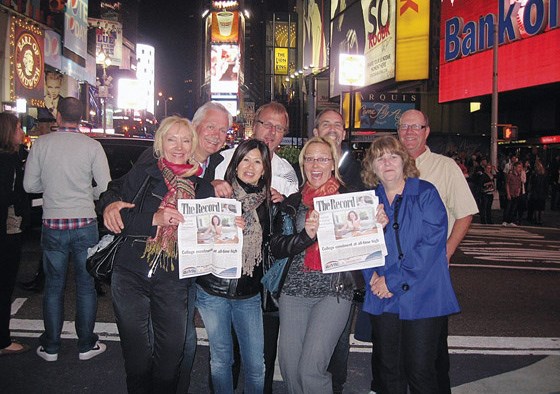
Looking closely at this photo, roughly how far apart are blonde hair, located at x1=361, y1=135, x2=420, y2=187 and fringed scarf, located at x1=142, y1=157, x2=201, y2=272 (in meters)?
1.24

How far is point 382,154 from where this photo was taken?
12.4 ft

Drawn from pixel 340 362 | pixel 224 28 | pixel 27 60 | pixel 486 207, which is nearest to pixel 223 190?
pixel 340 362

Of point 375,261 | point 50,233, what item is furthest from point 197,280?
point 50,233

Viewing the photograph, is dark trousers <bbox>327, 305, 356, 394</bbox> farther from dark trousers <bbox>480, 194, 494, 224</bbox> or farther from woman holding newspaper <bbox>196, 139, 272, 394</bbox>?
dark trousers <bbox>480, 194, 494, 224</bbox>

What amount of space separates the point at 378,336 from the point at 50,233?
3.08 meters

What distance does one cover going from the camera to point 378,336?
3.69 metres

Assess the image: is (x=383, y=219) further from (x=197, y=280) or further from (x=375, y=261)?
(x=197, y=280)

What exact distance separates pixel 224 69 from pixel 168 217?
83.6 metres

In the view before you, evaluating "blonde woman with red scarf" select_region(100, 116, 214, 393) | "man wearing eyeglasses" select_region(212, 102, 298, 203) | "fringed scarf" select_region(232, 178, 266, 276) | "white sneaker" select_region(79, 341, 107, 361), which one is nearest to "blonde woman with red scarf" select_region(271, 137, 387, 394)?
"fringed scarf" select_region(232, 178, 266, 276)

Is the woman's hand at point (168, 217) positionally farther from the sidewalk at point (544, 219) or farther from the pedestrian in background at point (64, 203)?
the sidewalk at point (544, 219)

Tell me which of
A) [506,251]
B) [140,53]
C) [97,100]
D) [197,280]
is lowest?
[506,251]

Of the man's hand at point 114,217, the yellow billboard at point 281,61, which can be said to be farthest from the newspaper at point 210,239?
the yellow billboard at point 281,61

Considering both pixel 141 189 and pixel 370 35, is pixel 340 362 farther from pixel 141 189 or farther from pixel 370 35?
pixel 370 35

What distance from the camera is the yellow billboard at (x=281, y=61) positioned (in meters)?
96.7
